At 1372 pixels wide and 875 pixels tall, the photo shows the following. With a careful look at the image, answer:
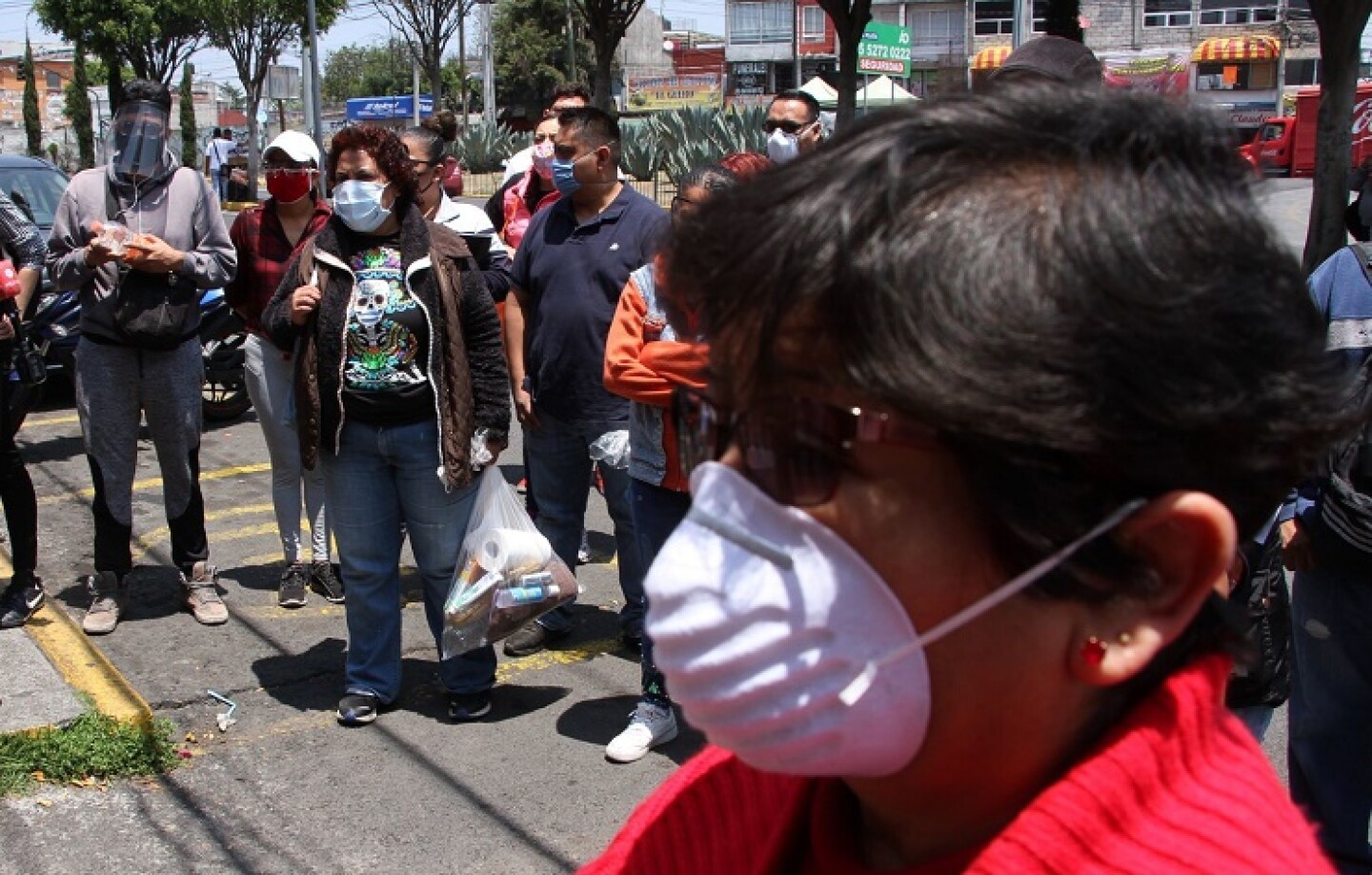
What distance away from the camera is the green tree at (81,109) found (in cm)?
4359

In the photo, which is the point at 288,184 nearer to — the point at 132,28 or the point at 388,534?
the point at 388,534

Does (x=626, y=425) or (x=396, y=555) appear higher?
(x=626, y=425)

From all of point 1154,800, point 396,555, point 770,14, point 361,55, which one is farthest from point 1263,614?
point 361,55

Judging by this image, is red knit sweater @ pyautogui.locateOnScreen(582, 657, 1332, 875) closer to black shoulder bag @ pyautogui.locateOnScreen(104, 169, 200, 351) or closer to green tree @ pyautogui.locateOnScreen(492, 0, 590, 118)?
black shoulder bag @ pyautogui.locateOnScreen(104, 169, 200, 351)

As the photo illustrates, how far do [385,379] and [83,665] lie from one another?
1765mm

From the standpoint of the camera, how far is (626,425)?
5.12 metres

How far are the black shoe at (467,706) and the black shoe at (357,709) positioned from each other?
264mm

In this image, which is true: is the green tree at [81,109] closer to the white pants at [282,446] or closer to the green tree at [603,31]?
the green tree at [603,31]

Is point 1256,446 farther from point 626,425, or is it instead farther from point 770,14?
point 770,14

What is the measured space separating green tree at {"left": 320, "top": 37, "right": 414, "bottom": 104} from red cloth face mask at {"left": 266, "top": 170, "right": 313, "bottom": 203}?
265ft

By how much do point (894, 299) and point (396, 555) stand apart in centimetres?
400

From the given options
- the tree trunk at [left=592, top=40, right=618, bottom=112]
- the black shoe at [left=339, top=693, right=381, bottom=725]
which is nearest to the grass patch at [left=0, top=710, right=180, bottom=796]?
the black shoe at [left=339, top=693, right=381, bottom=725]

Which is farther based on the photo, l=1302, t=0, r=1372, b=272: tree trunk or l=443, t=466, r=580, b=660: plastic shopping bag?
l=1302, t=0, r=1372, b=272: tree trunk

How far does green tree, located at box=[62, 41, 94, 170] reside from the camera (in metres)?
43.6
